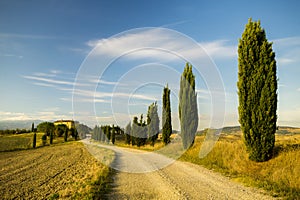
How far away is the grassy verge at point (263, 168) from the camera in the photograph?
715 centimetres

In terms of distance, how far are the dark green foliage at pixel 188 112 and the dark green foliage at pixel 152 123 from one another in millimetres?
14344

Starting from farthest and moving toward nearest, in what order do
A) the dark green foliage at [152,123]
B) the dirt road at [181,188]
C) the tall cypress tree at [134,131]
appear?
the tall cypress tree at [134,131], the dark green foliage at [152,123], the dirt road at [181,188]

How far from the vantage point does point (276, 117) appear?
34.3ft

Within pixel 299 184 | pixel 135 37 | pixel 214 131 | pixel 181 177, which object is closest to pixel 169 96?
pixel 214 131

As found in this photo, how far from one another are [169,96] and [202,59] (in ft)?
50.0

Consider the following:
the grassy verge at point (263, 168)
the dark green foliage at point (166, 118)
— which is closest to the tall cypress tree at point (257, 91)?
the grassy verge at point (263, 168)

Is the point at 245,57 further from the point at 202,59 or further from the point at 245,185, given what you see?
the point at 245,185

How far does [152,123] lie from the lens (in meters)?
36.9

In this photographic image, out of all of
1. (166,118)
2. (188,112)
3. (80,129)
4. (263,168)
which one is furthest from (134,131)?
(263,168)

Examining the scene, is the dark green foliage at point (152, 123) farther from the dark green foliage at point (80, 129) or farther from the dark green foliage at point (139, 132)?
the dark green foliage at point (80, 129)

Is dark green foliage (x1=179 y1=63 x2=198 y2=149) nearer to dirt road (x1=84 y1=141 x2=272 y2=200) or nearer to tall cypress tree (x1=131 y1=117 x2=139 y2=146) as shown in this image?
dirt road (x1=84 y1=141 x2=272 y2=200)

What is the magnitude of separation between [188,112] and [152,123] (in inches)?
681

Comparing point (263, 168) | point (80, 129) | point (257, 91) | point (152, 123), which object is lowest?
point (263, 168)

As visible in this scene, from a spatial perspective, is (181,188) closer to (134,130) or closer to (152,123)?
(152,123)
